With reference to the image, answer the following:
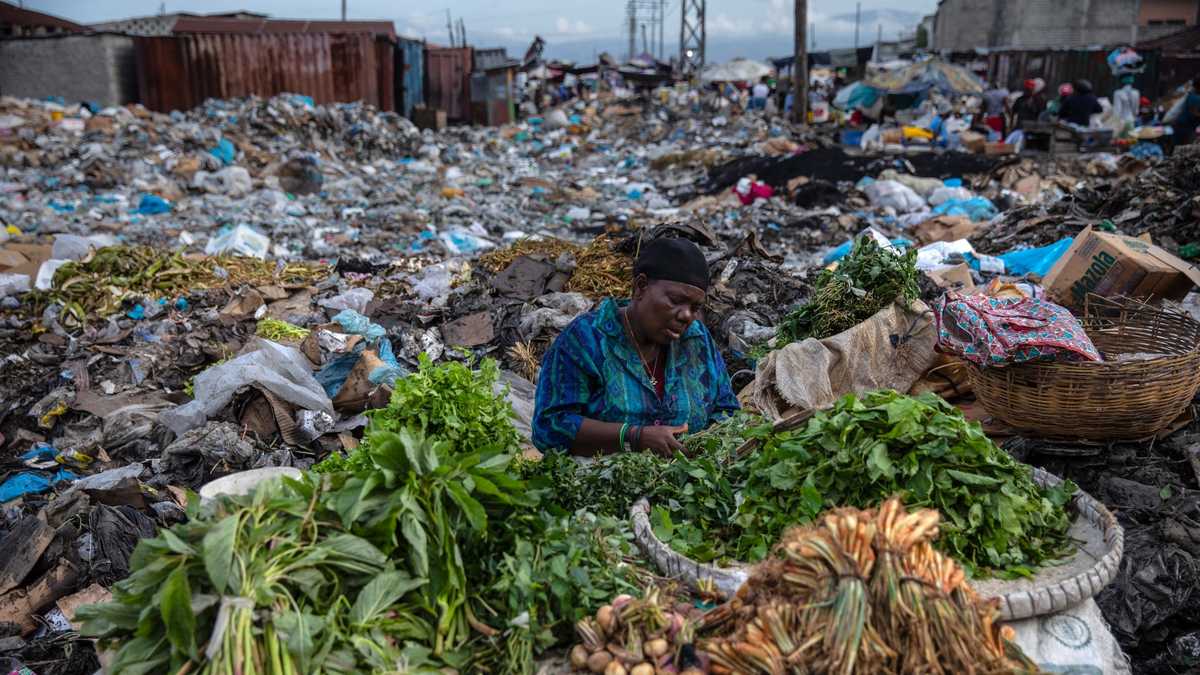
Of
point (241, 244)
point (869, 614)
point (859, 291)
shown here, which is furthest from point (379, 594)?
point (241, 244)

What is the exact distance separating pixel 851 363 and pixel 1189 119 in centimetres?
1067

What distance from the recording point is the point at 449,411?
2.47 m

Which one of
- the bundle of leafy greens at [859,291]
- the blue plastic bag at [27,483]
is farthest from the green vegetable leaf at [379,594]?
the blue plastic bag at [27,483]

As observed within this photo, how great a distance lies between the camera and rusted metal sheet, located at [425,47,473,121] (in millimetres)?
25500

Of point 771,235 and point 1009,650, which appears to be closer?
point 1009,650

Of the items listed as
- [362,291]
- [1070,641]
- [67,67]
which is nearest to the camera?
[1070,641]

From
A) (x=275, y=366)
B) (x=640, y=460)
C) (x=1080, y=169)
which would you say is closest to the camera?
(x=640, y=460)

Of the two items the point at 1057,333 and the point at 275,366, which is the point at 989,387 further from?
the point at 275,366

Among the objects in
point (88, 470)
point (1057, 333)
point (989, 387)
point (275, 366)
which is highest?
point (1057, 333)

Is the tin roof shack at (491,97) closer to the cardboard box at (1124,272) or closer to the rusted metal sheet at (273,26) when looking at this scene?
the rusted metal sheet at (273,26)

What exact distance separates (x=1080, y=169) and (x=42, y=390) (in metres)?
13.1

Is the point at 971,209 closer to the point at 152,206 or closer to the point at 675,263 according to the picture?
the point at 675,263

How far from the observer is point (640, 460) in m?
2.55

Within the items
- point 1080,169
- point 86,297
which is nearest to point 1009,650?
point 86,297
